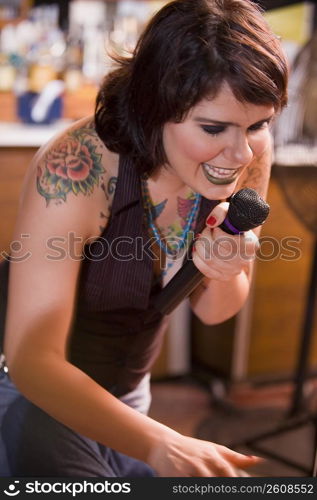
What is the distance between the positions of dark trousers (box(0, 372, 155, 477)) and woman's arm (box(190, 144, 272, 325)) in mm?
176

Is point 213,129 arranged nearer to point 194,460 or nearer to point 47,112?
point 194,460

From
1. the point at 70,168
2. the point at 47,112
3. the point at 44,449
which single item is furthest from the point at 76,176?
the point at 47,112

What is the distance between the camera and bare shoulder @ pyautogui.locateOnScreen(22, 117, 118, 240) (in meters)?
0.60

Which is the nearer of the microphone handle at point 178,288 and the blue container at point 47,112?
the microphone handle at point 178,288

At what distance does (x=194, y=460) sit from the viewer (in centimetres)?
58

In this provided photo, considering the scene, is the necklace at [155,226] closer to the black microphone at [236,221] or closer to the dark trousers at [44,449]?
the black microphone at [236,221]

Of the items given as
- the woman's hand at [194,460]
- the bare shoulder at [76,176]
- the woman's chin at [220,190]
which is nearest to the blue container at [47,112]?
the bare shoulder at [76,176]

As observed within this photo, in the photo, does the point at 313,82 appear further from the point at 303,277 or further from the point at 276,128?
the point at 303,277

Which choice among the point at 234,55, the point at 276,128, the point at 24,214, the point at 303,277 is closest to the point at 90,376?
the point at 24,214

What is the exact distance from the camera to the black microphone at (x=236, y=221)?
55 centimetres

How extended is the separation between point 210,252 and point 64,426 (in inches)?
8.4

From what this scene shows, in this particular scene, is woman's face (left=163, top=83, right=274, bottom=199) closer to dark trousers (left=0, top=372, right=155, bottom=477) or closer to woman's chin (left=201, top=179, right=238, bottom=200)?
woman's chin (left=201, top=179, right=238, bottom=200)

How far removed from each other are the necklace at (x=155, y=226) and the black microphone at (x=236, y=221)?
3cm

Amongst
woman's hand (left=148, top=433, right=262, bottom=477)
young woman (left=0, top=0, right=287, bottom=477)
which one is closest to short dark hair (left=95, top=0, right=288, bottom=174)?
young woman (left=0, top=0, right=287, bottom=477)
